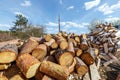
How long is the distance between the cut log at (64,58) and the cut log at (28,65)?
1.80 feet

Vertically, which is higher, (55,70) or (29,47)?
(29,47)

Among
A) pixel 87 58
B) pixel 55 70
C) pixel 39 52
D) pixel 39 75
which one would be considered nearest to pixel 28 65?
pixel 39 75

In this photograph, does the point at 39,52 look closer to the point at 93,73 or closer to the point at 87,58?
the point at 87,58

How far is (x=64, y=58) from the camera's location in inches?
172

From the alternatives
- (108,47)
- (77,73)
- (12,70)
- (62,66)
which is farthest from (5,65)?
(108,47)

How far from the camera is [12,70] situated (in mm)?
4664

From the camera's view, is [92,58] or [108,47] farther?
[108,47]

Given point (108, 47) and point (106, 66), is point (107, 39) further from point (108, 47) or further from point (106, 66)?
point (106, 66)

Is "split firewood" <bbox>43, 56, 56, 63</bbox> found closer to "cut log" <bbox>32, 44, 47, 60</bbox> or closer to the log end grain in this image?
"cut log" <bbox>32, 44, 47, 60</bbox>

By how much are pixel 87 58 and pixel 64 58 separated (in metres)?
0.82

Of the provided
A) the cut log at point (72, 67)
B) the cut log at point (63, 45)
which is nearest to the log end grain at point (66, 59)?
the cut log at point (72, 67)

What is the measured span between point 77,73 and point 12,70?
1.75 m

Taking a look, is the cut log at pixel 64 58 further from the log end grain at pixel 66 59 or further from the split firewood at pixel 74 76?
the split firewood at pixel 74 76

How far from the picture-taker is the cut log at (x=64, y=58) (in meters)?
4.34
